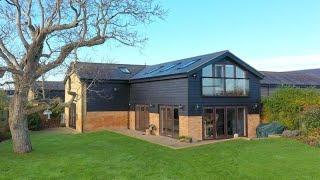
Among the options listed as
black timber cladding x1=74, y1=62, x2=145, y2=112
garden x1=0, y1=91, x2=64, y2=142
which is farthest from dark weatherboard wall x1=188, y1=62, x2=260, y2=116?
garden x1=0, y1=91, x2=64, y2=142

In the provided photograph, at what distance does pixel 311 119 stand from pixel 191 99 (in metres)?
6.43

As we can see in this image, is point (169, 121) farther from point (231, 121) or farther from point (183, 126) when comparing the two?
point (231, 121)

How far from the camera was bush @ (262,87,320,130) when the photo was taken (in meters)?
22.2

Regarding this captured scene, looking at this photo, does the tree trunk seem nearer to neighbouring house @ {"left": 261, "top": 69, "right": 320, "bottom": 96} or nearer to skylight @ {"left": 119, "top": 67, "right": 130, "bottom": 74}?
skylight @ {"left": 119, "top": 67, "right": 130, "bottom": 74}

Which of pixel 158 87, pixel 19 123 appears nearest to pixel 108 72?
pixel 158 87

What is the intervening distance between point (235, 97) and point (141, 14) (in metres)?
9.44

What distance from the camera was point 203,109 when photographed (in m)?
22.6

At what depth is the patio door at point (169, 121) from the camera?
76.8 ft

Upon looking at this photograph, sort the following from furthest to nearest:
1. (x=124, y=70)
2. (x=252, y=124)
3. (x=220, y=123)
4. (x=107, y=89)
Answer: (x=124, y=70) < (x=107, y=89) < (x=252, y=124) < (x=220, y=123)

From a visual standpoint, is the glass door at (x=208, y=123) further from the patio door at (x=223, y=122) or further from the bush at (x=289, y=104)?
the bush at (x=289, y=104)

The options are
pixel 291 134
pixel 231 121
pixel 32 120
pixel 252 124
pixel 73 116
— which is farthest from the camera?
pixel 73 116

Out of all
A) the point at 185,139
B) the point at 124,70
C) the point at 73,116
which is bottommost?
the point at 185,139

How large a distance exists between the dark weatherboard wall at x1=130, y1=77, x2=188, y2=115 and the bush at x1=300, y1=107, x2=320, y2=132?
641cm

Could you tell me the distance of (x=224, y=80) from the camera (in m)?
23.4
